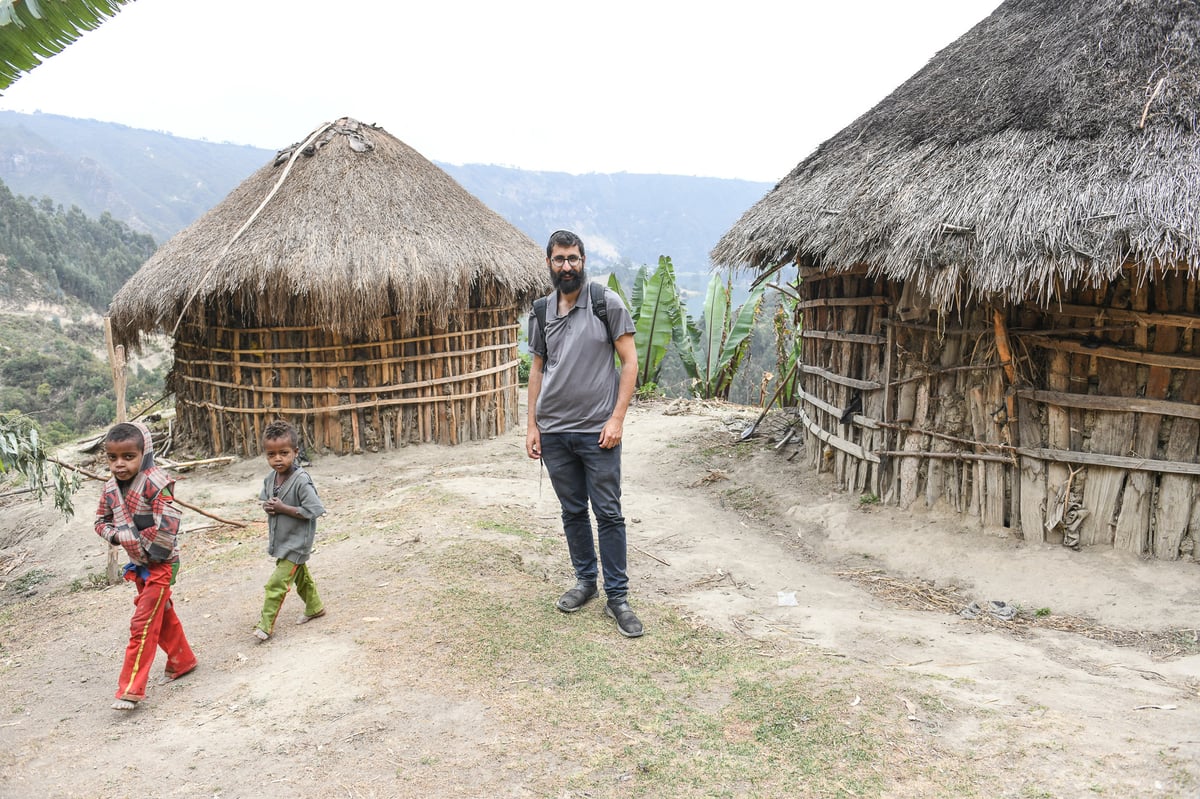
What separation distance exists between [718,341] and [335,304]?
23.3ft

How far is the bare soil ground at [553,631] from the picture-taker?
107 inches

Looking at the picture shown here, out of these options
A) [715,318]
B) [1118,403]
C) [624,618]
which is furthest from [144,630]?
[715,318]

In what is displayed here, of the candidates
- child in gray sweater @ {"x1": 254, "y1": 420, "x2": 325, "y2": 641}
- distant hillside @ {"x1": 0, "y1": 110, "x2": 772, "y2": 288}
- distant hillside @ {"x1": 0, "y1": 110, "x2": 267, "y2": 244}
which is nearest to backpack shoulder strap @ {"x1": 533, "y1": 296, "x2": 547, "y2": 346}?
child in gray sweater @ {"x1": 254, "y1": 420, "x2": 325, "y2": 641}

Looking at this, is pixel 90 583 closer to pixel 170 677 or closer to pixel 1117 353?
pixel 170 677

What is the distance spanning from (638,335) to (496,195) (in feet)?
516

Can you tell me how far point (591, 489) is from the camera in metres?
3.77

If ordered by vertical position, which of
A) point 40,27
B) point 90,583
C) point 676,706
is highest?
point 40,27

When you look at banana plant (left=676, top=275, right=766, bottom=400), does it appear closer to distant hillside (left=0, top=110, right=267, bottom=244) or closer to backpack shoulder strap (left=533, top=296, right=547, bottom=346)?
backpack shoulder strap (left=533, top=296, right=547, bottom=346)

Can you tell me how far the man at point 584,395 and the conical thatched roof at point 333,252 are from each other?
17.2 ft

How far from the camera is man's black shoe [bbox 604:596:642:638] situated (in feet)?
12.5

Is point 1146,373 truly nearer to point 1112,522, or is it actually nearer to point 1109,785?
point 1112,522

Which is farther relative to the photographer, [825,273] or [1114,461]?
[825,273]

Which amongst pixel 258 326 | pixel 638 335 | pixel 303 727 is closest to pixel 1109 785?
pixel 303 727

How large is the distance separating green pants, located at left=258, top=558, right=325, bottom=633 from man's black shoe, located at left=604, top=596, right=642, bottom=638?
157 centimetres
